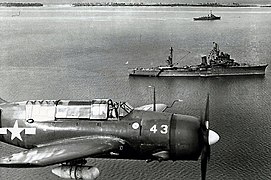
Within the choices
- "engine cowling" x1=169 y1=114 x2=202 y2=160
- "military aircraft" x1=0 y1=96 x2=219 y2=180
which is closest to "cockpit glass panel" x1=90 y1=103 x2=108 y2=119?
"military aircraft" x1=0 y1=96 x2=219 y2=180

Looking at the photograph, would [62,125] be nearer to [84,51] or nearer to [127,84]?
[127,84]

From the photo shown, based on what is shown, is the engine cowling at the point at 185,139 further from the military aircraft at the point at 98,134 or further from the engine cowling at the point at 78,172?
the engine cowling at the point at 78,172

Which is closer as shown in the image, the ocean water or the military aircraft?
the military aircraft

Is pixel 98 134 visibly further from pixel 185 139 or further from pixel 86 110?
pixel 185 139

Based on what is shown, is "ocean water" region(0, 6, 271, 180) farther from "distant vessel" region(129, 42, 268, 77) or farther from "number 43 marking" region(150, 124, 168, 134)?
"number 43 marking" region(150, 124, 168, 134)

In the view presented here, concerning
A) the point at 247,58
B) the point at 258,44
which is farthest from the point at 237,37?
the point at 247,58

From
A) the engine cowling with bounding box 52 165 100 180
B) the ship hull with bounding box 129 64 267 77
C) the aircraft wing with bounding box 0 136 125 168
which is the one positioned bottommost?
the engine cowling with bounding box 52 165 100 180
